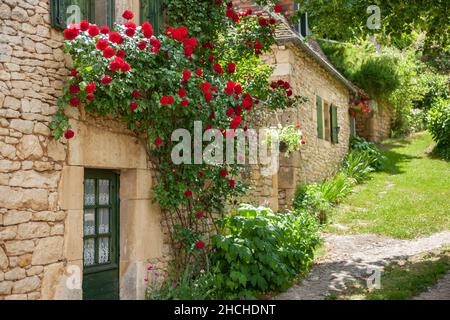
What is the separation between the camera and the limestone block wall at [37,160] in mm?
4207

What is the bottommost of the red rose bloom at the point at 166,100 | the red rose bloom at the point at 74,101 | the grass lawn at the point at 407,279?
the grass lawn at the point at 407,279

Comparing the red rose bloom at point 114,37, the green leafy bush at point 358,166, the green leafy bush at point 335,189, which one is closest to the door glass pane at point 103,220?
the red rose bloom at point 114,37

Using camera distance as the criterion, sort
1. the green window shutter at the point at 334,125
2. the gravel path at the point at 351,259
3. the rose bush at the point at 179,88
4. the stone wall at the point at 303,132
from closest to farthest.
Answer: the rose bush at the point at 179,88
the gravel path at the point at 351,259
the stone wall at the point at 303,132
the green window shutter at the point at 334,125

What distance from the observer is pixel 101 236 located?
534cm

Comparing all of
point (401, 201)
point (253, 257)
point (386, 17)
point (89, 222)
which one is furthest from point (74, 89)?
point (401, 201)

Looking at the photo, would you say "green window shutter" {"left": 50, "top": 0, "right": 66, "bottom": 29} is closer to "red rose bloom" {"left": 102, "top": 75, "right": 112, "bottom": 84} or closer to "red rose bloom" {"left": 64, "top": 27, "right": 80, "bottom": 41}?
"red rose bloom" {"left": 64, "top": 27, "right": 80, "bottom": 41}

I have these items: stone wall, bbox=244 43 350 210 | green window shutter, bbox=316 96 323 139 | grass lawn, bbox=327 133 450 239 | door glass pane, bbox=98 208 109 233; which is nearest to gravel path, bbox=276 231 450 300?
grass lawn, bbox=327 133 450 239

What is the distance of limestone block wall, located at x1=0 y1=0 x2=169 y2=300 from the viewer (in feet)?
13.8

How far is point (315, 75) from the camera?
11.8 metres

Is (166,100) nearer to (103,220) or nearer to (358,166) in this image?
(103,220)

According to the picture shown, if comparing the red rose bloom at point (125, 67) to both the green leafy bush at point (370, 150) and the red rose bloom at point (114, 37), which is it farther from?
the green leafy bush at point (370, 150)

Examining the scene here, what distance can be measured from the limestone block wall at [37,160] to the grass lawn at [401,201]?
5.87m
